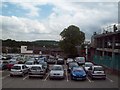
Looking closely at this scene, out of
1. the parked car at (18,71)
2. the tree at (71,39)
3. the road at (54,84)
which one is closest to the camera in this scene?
the road at (54,84)

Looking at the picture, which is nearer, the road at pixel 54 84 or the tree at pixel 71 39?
the road at pixel 54 84

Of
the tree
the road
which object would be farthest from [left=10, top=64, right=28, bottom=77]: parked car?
the tree

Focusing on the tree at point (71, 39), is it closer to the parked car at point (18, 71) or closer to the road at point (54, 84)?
the parked car at point (18, 71)

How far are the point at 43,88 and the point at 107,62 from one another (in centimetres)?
2155

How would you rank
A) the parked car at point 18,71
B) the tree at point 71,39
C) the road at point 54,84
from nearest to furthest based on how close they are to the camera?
the road at point 54,84
the parked car at point 18,71
the tree at point 71,39

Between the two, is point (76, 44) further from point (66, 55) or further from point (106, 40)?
point (106, 40)

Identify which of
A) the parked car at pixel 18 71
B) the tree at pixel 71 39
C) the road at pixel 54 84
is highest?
the tree at pixel 71 39

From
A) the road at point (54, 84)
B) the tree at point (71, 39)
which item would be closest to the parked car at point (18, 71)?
the road at point (54, 84)

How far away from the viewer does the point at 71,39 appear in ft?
253

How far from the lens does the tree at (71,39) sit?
76.8 metres

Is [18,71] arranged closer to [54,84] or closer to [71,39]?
[54,84]

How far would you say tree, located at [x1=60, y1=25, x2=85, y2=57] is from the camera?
76.8 metres

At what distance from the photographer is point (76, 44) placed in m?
78.4

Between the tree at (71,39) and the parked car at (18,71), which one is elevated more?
the tree at (71,39)
